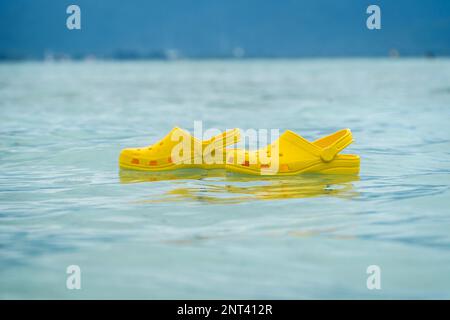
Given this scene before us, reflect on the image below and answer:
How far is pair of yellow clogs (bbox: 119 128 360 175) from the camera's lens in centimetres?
631

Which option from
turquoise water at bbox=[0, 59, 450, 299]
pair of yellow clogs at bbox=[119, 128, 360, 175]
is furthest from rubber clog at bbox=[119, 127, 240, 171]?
turquoise water at bbox=[0, 59, 450, 299]

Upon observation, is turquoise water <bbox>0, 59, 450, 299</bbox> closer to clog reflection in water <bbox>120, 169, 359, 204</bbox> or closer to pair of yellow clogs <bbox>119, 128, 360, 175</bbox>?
clog reflection in water <bbox>120, 169, 359, 204</bbox>

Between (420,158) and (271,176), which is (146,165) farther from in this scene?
(420,158)

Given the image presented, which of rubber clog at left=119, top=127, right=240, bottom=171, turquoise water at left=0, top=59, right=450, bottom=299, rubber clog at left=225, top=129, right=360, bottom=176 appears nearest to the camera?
turquoise water at left=0, top=59, right=450, bottom=299

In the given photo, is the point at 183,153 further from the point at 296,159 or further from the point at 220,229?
the point at 220,229

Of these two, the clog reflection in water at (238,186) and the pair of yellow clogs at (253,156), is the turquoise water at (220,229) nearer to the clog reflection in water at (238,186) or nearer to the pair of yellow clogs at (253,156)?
the clog reflection in water at (238,186)

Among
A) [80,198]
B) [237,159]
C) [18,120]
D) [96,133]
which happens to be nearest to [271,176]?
[237,159]

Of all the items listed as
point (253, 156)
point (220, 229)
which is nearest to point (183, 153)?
point (253, 156)

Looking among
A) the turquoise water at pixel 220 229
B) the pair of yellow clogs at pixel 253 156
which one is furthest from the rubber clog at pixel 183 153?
the turquoise water at pixel 220 229

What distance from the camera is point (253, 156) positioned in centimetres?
644

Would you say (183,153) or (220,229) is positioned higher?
(183,153)

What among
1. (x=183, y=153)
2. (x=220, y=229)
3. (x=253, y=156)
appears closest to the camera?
(x=220, y=229)

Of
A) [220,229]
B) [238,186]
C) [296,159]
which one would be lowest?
[220,229]

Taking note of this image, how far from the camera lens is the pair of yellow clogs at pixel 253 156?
6.31 m
